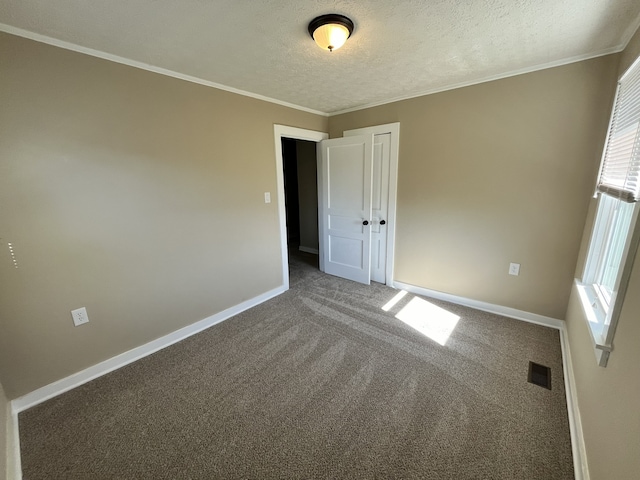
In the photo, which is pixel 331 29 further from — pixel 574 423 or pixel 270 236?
pixel 574 423

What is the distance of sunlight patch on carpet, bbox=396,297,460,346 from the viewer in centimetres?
232

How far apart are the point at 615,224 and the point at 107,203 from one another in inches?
134

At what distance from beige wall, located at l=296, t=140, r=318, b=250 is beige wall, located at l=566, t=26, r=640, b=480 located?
3.63 metres

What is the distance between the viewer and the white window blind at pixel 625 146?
127 centimetres

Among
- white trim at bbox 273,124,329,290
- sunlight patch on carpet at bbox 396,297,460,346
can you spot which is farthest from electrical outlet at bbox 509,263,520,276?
white trim at bbox 273,124,329,290

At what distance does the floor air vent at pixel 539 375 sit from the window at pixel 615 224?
58cm

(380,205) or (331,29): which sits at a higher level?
(331,29)

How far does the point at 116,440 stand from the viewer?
144cm

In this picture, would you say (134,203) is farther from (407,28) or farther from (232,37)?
(407,28)

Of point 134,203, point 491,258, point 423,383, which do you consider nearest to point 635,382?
point 423,383

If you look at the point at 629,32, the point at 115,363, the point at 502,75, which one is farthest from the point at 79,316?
the point at 629,32

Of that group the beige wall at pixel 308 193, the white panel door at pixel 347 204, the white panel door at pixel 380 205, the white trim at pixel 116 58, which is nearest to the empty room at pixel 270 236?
the white trim at pixel 116 58

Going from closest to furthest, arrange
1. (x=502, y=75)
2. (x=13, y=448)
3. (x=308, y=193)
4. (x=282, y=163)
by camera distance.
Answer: (x=13, y=448), (x=502, y=75), (x=282, y=163), (x=308, y=193)

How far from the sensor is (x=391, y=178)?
304cm
